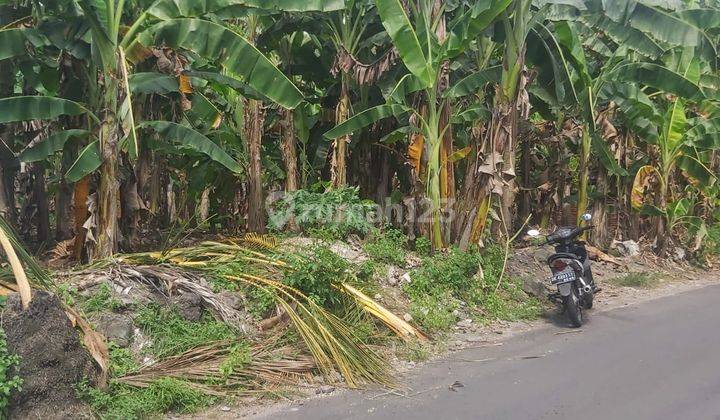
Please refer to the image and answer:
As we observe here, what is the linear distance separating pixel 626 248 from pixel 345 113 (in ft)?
20.7

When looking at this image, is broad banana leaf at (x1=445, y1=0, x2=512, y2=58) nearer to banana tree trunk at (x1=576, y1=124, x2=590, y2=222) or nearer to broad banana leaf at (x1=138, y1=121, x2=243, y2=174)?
broad banana leaf at (x1=138, y1=121, x2=243, y2=174)

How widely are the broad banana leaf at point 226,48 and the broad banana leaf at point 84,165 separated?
1.36m

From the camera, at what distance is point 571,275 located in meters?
8.17

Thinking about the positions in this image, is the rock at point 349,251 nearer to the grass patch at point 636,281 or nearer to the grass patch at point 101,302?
the grass patch at point 101,302

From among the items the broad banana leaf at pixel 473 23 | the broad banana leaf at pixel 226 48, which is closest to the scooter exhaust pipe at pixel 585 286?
the broad banana leaf at pixel 473 23

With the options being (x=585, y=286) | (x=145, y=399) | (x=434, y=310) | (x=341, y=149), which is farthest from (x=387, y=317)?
(x=341, y=149)

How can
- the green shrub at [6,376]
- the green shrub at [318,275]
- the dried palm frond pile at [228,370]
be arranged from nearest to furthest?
the green shrub at [6,376] < the dried palm frond pile at [228,370] < the green shrub at [318,275]

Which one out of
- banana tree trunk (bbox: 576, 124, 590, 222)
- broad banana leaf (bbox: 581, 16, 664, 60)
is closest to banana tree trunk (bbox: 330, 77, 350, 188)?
broad banana leaf (bbox: 581, 16, 664, 60)

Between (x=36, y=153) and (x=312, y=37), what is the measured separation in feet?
18.0

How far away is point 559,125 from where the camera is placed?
569 inches

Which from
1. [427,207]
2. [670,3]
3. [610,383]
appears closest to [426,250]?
[427,207]

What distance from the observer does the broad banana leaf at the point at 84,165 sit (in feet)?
23.4

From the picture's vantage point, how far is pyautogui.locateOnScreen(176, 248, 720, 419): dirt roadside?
5.46m

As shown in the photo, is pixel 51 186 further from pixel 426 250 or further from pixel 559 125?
pixel 559 125
